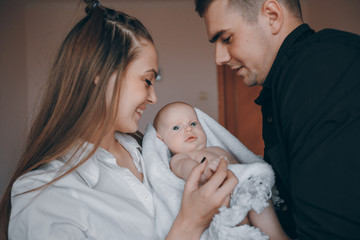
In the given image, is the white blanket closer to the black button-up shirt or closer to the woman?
the woman

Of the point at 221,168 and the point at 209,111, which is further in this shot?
the point at 209,111

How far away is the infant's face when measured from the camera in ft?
4.91

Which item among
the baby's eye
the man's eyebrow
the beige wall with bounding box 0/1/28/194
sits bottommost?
the beige wall with bounding box 0/1/28/194

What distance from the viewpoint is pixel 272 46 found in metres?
1.26

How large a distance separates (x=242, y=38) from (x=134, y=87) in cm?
55

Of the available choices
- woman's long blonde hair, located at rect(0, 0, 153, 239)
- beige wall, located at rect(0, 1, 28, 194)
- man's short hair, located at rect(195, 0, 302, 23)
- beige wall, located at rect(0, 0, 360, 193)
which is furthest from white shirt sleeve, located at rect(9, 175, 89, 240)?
beige wall, located at rect(0, 0, 360, 193)

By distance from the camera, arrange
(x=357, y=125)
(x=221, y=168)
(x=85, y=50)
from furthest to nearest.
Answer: (x=85, y=50) < (x=221, y=168) < (x=357, y=125)

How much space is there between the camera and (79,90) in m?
1.16

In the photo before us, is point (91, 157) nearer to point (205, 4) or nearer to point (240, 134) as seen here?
point (205, 4)

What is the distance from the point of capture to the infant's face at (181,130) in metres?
1.50

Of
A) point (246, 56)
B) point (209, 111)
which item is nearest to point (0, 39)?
point (209, 111)

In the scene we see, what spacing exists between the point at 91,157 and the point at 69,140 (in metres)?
0.12

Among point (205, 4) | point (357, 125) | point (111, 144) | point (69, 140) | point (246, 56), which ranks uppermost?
point (205, 4)

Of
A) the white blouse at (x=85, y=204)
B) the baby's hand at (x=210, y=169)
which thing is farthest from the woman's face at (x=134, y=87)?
the baby's hand at (x=210, y=169)
